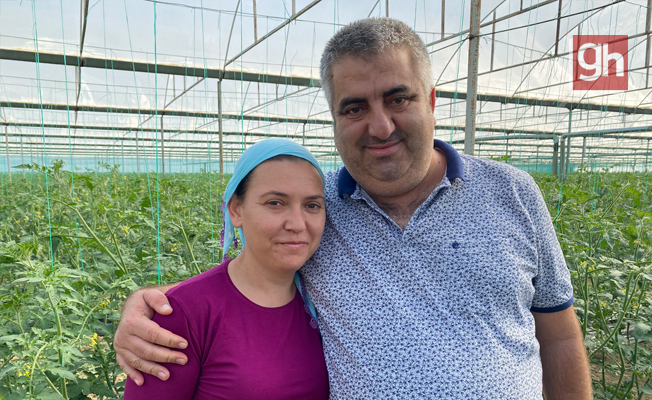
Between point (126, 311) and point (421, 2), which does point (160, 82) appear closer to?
point (421, 2)

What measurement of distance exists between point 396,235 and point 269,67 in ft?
29.6

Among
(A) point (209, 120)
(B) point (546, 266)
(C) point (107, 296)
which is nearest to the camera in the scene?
(B) point (546, 266)

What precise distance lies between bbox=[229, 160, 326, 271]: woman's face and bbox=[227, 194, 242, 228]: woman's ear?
1.7 inches

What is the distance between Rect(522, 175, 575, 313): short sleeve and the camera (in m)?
1.34

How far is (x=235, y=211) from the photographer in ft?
4.23

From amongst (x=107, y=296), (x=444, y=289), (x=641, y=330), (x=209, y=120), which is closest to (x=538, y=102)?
(x=209, y=120)

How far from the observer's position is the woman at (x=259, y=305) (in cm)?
107

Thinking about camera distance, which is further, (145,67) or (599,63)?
(599,63)

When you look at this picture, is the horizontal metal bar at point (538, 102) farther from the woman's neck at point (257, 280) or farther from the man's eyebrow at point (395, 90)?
the woman's neck at point (257, 280)

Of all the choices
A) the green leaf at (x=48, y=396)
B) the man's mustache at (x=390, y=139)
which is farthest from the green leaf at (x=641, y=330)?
the green leaf at (x=48, y=396)

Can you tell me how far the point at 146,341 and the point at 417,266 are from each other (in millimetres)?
818

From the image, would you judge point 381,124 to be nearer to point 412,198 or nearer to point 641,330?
point 412,198

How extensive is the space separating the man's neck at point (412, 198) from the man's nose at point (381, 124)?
0.80 ft

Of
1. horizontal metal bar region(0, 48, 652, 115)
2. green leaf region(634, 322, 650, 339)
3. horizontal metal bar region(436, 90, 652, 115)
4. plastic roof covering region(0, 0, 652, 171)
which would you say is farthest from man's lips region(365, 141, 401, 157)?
horizontal metal bar region(436, 90, 652, 115)
